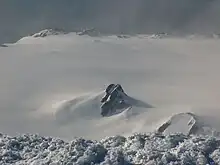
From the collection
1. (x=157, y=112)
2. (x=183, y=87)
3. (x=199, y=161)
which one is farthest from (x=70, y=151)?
(x=183, y=87)

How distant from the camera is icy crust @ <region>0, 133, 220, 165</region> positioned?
86.2ft

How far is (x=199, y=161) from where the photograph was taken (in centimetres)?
2609

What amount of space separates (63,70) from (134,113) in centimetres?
3822

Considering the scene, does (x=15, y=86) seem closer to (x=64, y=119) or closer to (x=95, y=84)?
(x=95, y=84)

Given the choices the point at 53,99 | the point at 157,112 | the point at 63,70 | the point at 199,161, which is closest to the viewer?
the point at 199,161

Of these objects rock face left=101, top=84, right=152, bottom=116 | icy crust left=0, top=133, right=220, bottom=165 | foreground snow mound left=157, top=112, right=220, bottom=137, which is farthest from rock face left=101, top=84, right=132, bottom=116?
icy crust left=0, top=133, right=220, bottom=165

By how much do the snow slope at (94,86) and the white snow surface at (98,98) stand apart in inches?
4.5

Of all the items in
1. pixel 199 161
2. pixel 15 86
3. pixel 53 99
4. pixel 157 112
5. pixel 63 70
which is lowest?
pixel 199 161

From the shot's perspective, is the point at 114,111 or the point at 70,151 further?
the point at 114,111

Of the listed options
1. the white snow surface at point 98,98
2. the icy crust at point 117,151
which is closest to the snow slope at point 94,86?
the white snow surface at point 98,98

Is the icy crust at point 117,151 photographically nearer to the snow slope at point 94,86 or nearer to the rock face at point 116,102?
the snow slope at point 94,86

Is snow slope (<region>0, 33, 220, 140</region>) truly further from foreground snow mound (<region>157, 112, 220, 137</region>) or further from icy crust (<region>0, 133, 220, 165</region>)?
icy crust (<region>0, 133, 220, 165</region>)

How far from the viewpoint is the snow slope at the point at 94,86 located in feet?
228

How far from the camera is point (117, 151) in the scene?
88.4 feet
